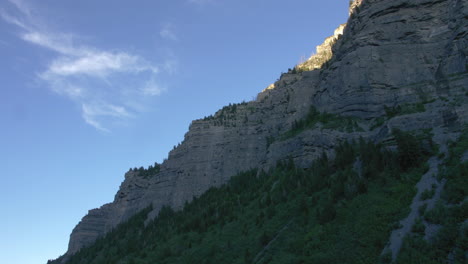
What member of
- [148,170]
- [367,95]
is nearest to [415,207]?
[367,95]

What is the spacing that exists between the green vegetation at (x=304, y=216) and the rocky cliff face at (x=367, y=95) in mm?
4712

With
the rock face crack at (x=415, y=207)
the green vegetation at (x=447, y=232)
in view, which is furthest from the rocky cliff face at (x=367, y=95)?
the green vegetation at (x=447, y=232)

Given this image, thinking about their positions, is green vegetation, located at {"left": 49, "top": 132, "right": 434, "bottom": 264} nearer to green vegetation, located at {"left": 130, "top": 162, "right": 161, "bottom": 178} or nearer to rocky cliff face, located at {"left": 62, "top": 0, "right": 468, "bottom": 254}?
rocky cliff face, located at {"left": 62, "top": 0, "right": 468, "bottom": 254}

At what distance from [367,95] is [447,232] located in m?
31.5

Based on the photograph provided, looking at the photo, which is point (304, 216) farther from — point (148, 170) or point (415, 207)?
point (148, 170)

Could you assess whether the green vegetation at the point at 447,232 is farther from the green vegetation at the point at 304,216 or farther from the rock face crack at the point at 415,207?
the green vegetation at the point at 304,216

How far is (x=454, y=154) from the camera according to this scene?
35.8 metres

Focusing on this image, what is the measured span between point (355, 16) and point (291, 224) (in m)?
43.9

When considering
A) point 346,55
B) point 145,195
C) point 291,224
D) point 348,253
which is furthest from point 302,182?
point 145,195

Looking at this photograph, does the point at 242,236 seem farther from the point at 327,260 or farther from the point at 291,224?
the point at 327,260

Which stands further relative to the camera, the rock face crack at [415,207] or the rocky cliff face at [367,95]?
the rocky cliff face at [367,95]

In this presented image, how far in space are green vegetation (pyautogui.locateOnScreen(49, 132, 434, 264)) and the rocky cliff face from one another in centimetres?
471

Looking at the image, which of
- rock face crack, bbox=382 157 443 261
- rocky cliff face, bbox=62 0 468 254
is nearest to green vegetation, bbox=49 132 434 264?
rock face crack, bbox=382 157 443 261

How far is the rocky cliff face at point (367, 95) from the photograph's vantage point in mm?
49344
